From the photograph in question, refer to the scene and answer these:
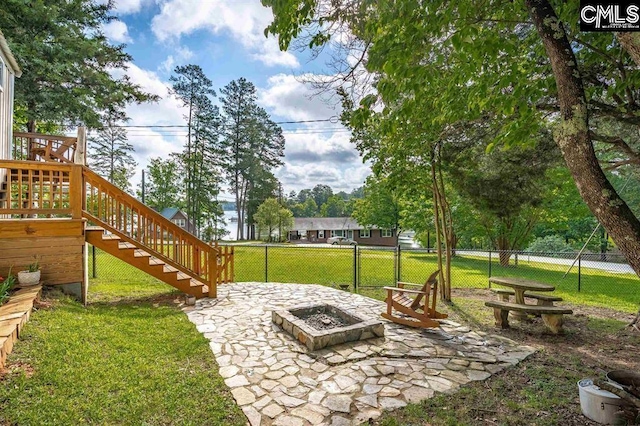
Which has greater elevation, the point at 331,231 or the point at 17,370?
the point at 17,370

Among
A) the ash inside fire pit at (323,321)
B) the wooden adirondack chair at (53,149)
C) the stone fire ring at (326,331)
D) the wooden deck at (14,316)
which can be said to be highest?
the wooden adirondack chair at (53,149)

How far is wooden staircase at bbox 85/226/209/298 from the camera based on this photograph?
5473 millimetres

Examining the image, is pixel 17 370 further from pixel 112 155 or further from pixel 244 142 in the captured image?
pixel 112 155

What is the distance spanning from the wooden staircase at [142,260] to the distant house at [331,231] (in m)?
32.5

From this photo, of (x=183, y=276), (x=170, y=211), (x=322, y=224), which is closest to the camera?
(x=183, y=276)

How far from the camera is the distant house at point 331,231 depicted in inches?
1524

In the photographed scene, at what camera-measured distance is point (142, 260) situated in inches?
223

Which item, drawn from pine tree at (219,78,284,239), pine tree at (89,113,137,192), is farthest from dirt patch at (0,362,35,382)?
pine tree at (89,113,137,192)

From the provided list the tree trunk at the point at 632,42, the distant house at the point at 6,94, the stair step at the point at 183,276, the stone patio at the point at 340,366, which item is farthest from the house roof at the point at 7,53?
the tree trunk at the point at 632,42

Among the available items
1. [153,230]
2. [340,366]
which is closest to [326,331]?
[340,366]

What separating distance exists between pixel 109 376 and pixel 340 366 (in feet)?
7.49

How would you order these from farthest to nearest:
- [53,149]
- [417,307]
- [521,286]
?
[53,149], [521,286], [417,307]

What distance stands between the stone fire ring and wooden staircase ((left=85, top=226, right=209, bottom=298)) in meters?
2.16

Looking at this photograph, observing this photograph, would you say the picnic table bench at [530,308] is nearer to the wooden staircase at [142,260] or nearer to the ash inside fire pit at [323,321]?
the ash inside fire pit at [323,321]
